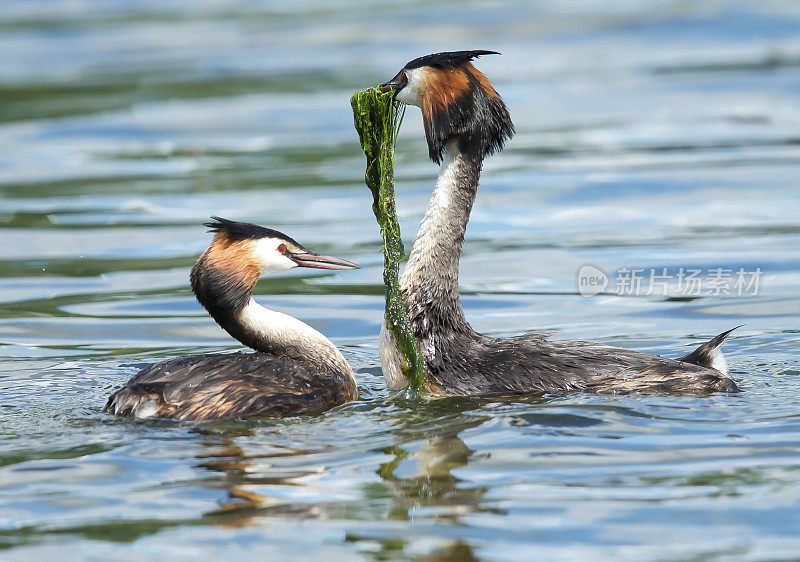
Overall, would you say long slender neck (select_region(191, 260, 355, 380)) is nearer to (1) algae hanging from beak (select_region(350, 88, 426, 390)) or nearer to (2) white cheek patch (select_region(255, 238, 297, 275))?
(2) white cheek patch (select_region(255, 238, 297, 275))

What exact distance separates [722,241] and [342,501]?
6.50 m

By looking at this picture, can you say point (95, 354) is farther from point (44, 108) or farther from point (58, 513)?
point (44, 108)

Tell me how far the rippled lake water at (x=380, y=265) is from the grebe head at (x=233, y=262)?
834 millimetres

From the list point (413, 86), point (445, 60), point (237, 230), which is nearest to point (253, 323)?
point (237, 230)

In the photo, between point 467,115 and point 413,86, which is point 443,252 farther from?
point 413,86

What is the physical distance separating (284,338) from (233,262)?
0.51m

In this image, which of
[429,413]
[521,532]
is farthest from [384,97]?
[521,532]

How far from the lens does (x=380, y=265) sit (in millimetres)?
10797

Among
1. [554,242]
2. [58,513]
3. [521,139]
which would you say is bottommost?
[58,513]

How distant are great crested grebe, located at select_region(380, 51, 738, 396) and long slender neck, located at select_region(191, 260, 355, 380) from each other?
1.20 ft

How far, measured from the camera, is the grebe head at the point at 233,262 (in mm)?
6996

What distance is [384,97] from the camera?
6.92 m

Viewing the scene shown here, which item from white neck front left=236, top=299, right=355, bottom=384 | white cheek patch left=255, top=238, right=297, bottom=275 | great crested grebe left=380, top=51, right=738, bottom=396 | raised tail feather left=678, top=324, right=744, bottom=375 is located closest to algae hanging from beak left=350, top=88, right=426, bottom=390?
great crested grebe left=380, top=51, right=738, bottom=396

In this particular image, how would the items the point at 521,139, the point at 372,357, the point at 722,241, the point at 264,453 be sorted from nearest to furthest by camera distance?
the point at 264,453
the point at 372,357
the point at 722,241
the point at 521,139
